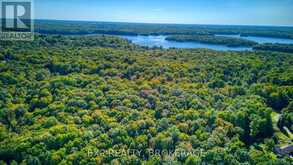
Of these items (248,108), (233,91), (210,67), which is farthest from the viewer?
(210,67)

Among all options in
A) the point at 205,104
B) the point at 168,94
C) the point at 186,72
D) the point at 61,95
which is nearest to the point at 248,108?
the point at 205,104

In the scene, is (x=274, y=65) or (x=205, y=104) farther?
(x=274, y=65)

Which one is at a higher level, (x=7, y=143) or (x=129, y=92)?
(x=129, y=92)

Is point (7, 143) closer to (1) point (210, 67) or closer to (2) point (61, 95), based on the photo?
(2) point (61, 95)

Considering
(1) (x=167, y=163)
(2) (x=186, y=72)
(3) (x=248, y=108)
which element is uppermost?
(2) (x=186, y=72)

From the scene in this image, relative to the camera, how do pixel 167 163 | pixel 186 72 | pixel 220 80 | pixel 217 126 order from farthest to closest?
1. pixel 186 72
2. pixel 220 80
3. pixel 217 126
4. pixel 167 163

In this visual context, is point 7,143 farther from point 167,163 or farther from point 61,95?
point 167,163
